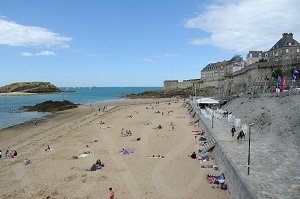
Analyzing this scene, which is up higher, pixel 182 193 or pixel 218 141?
pixel 218 141

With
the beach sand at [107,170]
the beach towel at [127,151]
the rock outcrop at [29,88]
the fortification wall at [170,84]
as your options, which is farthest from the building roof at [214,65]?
the beach towel at [127,151]

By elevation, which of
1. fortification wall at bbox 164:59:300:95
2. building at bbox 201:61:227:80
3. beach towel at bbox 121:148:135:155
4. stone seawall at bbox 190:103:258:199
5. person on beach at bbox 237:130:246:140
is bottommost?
beach towel at bbox 121:148:135:155

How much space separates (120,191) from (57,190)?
3.05 m

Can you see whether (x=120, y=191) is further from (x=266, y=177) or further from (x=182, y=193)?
(x=266, y=177)

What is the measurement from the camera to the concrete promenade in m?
10.6

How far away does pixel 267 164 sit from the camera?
1380 cm

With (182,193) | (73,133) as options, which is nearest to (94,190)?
(182,193)

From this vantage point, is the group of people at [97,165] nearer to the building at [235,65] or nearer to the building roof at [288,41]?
the building roof at [288,41]

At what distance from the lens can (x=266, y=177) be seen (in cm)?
1195

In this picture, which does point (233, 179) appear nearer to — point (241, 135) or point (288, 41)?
point (241, 135)

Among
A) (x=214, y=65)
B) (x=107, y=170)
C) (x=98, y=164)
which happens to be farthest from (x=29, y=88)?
(x=107, y=170)

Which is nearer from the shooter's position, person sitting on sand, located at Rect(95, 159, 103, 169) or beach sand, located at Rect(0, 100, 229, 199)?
beach sand, located at Rect(0, 100, 229, 199)

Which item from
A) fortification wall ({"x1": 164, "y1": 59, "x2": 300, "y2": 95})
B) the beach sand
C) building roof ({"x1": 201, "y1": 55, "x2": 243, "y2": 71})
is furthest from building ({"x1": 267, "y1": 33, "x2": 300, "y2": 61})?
the beach sand

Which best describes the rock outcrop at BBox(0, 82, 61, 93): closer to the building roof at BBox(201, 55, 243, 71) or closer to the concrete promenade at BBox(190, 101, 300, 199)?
the building roof at BBox(201, 55, 243, 71)
